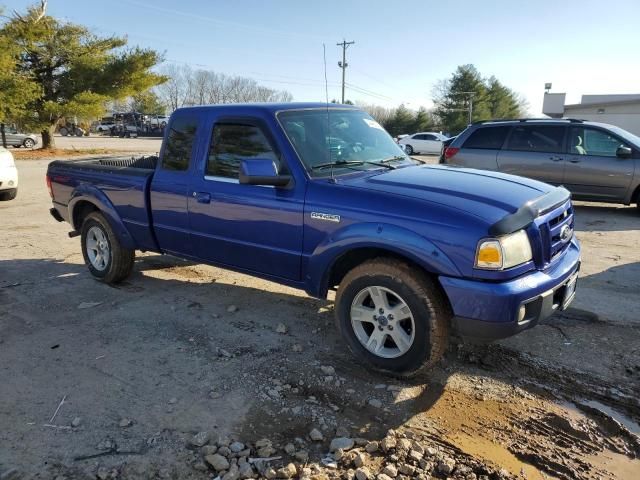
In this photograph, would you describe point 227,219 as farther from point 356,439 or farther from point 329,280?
point 356,439

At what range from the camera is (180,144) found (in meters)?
4.76

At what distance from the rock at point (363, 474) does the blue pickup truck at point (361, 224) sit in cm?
97

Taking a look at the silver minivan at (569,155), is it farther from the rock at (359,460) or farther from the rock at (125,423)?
the rock at (125,423)

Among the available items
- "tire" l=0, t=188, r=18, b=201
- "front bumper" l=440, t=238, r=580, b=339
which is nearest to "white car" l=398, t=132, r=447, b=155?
"tire" l=0, t=188, r=18, b=201

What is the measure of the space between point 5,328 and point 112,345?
113 cm

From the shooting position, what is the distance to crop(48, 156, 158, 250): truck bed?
16.5 feet

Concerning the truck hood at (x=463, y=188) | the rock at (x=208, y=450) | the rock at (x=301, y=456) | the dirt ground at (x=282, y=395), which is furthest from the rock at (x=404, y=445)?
the truck hood at (x=463, y=188)

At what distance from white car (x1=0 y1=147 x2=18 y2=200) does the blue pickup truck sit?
23.1 ft

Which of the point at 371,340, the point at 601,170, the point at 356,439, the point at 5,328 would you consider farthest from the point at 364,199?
the point at 601,170

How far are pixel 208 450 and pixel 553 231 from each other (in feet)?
8.82

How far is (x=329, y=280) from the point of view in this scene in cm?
389

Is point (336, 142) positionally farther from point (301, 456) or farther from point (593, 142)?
point (593, 142)

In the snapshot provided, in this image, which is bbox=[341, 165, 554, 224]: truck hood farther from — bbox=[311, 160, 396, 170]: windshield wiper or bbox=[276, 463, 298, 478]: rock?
bbox=[276, 463, 298, 478]: rock

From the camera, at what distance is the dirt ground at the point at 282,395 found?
2699 mm
